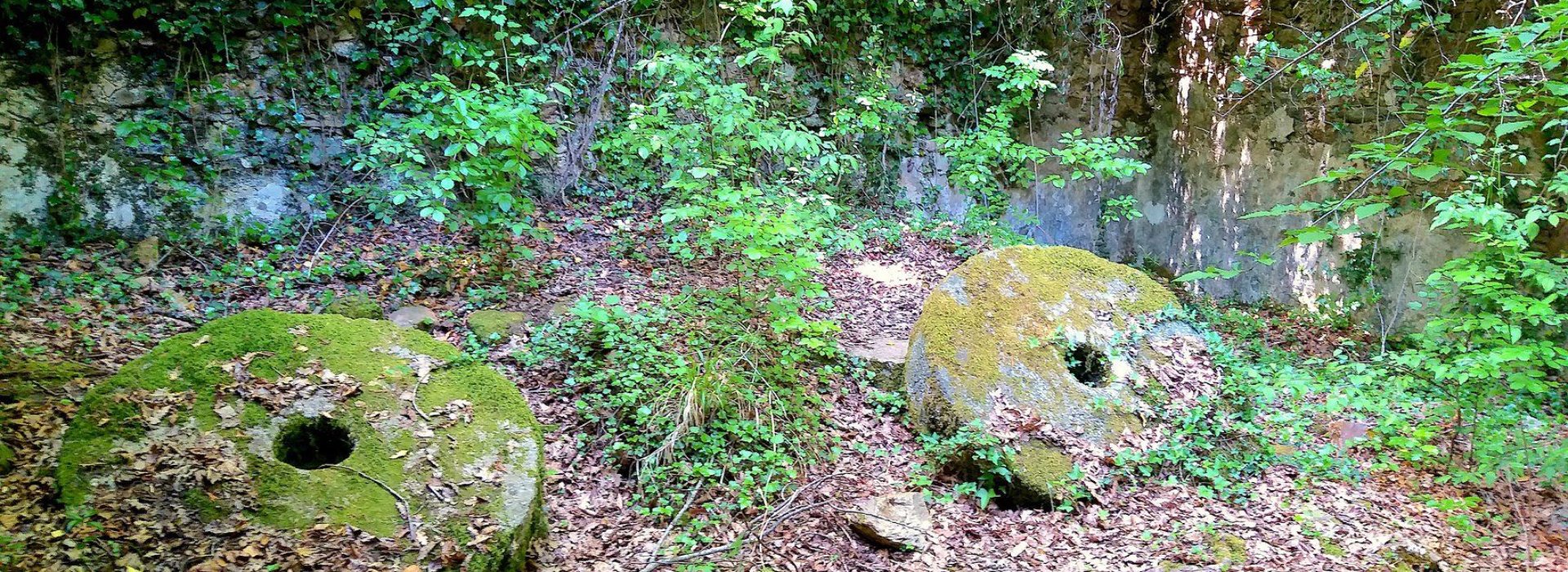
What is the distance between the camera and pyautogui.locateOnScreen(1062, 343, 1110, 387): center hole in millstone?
14.4 ft

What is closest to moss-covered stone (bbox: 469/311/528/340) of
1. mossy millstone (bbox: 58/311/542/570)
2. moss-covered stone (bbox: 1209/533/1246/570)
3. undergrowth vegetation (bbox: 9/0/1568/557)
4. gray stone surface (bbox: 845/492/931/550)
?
undergrowth vegetation (bbox: 9/0/1568/557)

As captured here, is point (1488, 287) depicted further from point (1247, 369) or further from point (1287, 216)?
point (1287, 216)

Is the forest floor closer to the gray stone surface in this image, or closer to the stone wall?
the gray stone surface

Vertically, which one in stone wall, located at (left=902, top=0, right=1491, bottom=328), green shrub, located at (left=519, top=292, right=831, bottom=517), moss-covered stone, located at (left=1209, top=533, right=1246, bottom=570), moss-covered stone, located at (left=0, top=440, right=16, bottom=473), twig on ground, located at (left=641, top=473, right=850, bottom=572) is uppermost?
stone wall, located at (left=902, top=0, right=1491, bottom=328)

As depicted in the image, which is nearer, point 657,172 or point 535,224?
point 535,224

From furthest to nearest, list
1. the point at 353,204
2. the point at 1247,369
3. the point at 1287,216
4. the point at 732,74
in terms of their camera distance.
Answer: the point at 732,74 < the point at 1287,216 < the point at 353,204 < the point at 1247,369

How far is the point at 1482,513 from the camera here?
358 centimetres

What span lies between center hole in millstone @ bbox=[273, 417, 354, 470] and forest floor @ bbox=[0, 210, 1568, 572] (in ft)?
2.25

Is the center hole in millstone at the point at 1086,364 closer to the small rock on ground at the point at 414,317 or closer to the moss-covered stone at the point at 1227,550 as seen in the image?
the moss-covered stone at the point at 1227,550

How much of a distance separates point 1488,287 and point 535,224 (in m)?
5.98

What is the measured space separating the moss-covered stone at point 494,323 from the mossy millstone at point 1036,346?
245 centimetres

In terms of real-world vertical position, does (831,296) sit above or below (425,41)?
below

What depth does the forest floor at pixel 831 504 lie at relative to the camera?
3115mm

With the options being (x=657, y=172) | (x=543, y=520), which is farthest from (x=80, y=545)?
(x=657, y=172)
